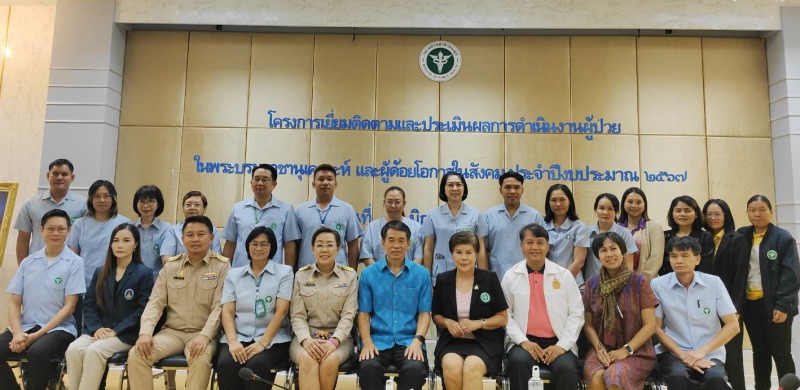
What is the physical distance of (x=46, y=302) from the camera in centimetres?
362

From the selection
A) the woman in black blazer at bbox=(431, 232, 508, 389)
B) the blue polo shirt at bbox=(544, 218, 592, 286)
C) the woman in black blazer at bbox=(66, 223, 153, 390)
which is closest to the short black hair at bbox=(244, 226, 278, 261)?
the woman in black blazer at bbox=(66, 223, 153, 390)

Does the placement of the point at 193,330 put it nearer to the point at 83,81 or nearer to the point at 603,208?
the point at 603,208

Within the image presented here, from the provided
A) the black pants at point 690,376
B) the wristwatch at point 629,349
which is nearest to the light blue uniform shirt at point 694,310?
the black pants at point 690,376

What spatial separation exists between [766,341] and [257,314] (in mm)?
3704

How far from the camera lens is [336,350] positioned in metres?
3.30

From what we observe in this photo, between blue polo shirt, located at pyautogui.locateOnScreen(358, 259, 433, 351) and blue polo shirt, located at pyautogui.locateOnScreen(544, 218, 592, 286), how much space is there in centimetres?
115

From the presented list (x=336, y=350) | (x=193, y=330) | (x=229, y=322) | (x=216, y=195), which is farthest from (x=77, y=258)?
(x=216, y=195)

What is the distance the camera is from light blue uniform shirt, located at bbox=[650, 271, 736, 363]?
3.33 meters

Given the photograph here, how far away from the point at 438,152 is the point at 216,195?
2.54 metres

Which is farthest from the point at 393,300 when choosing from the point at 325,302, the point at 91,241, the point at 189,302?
the point at 91,241

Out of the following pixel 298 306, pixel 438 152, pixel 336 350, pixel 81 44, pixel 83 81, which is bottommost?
pixel 336 350

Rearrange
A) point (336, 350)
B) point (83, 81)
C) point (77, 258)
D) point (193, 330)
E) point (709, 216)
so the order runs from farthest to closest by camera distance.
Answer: point (83, 81), point (709, 216), point (77, 258), point (193, 330), point (336, 350)

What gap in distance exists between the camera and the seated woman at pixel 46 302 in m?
3.40

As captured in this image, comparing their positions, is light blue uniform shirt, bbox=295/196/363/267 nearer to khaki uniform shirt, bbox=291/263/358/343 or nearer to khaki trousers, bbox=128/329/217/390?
khaki uniform shirt, bbox=291/263/358/343
